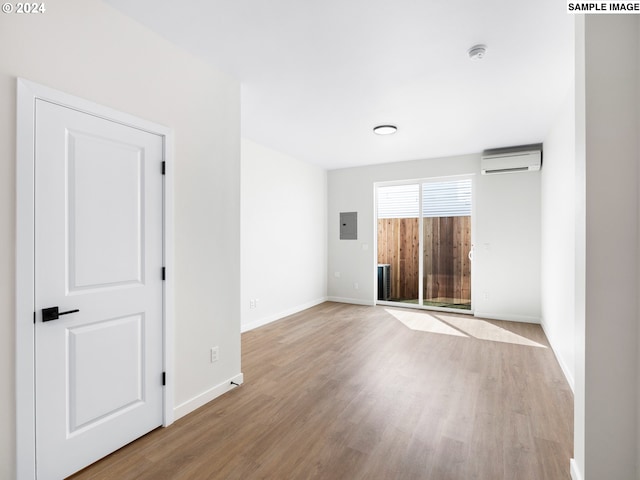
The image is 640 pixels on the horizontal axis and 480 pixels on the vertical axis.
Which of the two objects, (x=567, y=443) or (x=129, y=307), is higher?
(x=129, y=307)

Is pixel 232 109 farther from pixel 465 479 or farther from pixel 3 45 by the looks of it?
pixel 465 479

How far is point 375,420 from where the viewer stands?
234 cm

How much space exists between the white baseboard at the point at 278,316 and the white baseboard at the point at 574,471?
3730 mm

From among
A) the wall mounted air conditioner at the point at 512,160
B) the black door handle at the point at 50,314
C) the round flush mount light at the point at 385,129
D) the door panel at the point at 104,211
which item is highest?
the round flush mount light at the point at 385,129

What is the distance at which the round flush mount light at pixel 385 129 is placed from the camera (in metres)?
4.03

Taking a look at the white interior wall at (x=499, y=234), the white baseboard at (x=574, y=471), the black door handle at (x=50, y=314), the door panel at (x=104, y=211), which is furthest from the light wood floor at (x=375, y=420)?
the white interior wall at (x=499, y=234)

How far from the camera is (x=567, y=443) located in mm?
2066

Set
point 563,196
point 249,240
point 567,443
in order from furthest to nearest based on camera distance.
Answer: point 249,240 → point 563,196 → point 567,443

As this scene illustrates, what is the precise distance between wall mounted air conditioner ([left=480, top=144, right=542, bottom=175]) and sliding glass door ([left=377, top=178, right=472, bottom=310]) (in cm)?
55

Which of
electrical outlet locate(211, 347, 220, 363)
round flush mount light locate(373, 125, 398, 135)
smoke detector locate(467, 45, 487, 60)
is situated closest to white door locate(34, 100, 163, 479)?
electrical outlet locate(211, 347, 220, 363)

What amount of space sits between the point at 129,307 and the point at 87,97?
1.29 m

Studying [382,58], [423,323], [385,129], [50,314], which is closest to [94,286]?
[50,314]

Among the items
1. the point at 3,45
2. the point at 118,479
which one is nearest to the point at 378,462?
the point at 118,479

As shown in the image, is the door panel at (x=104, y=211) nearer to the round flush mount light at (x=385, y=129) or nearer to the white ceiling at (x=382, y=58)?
the white ceiling at (x=382, y=58)
